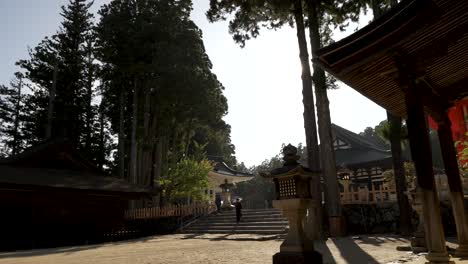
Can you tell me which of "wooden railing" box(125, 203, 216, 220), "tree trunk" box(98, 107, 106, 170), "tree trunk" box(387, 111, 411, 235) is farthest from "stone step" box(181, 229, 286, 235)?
"tree trunk" box(98, 107, 106, 170)

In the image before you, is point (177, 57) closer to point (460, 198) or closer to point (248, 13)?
point (248, 13)

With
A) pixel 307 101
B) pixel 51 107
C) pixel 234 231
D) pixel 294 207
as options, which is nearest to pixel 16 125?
pixel 51 107

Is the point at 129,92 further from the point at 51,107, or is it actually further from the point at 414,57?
the point at 414,57

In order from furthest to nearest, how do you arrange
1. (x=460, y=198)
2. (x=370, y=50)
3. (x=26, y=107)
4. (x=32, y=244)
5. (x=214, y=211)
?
1. (x=26, y=107)
2. (x=214, y=211)
3. (x=32, y=244)
4. (x=460, y=198)
5. (x=370, y=50)

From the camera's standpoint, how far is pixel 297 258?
6.51m

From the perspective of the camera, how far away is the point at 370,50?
4727 mm

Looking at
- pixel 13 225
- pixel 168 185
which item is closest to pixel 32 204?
pixel 13 225

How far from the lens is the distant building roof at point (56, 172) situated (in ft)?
49.5

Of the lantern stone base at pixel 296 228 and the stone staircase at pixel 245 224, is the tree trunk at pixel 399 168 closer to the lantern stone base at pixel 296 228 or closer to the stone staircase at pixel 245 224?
the stone staircase at pixel 245 224

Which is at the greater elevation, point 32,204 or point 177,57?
point 177,57

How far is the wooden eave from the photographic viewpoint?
4215 mm

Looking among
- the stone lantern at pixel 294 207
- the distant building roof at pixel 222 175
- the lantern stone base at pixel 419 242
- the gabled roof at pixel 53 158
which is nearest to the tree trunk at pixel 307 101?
the lantern stone base at pixel 419 242

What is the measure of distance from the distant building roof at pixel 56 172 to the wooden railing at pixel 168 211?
8.23ft

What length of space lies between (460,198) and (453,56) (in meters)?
2.66
